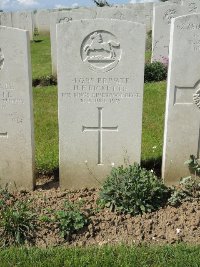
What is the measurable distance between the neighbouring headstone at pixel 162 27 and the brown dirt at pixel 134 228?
7.59 metres

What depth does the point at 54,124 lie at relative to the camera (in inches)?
286

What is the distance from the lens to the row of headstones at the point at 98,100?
168 inches

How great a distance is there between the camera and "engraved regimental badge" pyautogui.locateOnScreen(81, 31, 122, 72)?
168 inches

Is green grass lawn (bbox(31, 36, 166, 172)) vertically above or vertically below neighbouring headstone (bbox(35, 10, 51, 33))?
below

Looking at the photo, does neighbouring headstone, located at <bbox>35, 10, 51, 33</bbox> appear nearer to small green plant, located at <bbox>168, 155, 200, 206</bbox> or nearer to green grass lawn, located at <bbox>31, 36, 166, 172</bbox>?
green grass lawn, located at <bbox>31, 36, 166, 172</bbox>

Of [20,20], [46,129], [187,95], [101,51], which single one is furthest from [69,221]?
[20,20]

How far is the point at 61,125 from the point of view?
4590 mm

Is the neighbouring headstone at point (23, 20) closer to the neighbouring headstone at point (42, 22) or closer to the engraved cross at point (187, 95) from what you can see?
the neighbouring headstone at point (42, 22)

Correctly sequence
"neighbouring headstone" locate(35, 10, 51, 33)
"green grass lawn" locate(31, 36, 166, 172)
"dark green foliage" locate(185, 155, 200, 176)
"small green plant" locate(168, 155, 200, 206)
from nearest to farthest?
"small green plant" locate(168, 155, 200, 206), "dark green foliage" locate(185, 155, 200, 176), "green grass lawn" locate(31, 36, 166, 172), "neighbouring headstone" locate(35, 10, 51, 33)

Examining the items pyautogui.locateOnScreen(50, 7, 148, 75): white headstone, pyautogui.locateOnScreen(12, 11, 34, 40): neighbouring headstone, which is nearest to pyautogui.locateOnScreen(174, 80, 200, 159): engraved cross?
pyautogui.locateOnScreen(50, 7, 148, 75): white headstone

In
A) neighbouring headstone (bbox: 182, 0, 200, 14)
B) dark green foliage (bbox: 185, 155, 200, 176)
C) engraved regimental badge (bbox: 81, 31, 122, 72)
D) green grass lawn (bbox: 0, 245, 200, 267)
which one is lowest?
green grass lawn (bbox: 0, 245, 200, 267)

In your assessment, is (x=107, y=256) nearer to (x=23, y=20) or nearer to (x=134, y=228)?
(x=134, y=228)

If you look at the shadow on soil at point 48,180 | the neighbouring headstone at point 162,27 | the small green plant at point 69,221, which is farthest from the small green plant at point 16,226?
the neighbouring headstone at point 162,27

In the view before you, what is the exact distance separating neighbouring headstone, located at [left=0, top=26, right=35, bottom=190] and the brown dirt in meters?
0.73
